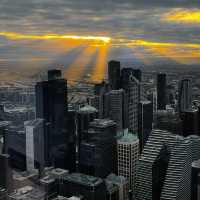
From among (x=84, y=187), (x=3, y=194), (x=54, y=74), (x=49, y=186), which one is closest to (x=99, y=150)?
(x=84, y=187)

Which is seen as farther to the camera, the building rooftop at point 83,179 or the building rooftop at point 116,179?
the building rooftop at point 116,179

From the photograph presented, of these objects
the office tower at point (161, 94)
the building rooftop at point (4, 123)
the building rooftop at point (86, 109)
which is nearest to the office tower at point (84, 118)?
the building rooftop at point (86, 109)

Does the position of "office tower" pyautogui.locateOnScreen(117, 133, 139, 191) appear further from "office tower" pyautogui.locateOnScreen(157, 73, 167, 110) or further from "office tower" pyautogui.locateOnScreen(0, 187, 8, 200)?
"office tower" pyautogui.locateOnScreen(0, 187, 8, 200)

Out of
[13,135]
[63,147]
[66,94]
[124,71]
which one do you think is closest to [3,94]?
[13,135]

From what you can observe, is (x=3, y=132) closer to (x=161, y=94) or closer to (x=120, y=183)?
(x=120, y=183)

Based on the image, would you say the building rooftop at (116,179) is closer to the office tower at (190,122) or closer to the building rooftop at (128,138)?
the building rooftop at (128,138)

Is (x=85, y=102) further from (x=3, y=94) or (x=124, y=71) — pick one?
(x=3, y=94)
